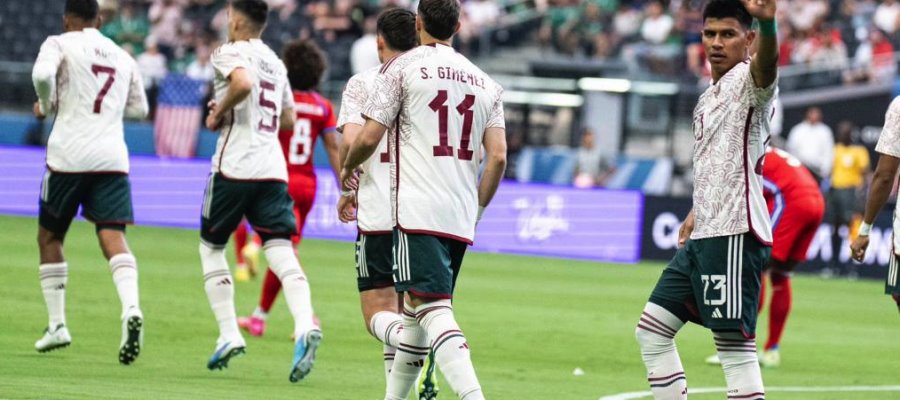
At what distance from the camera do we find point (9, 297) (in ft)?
44.1

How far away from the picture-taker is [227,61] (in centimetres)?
994

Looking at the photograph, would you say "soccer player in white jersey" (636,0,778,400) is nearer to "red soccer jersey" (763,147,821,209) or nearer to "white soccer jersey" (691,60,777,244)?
"white soccer jersey" (691,60,777,244)

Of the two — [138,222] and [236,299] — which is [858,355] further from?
[138,222]

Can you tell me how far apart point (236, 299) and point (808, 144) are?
14.8 m

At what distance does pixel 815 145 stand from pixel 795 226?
1519 centimetres

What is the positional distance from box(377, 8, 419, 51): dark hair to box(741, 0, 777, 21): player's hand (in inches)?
98.4

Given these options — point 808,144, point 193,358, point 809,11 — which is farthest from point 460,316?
point 809,11

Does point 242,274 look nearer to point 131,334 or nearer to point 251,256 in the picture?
point 251,256

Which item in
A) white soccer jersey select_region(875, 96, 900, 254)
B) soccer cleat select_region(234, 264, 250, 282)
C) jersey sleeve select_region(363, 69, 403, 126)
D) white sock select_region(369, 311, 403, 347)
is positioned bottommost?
soccer cleat select_region(234, 264, 250, 282)

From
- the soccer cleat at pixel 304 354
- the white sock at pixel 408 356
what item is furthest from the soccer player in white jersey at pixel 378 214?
the soccer cleat at pixel 304 354

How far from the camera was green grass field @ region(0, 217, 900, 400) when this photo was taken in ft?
31.5

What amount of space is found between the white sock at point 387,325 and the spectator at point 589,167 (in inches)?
718

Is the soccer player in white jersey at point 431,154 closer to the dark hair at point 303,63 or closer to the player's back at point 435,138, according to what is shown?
the player's back at point 435,138

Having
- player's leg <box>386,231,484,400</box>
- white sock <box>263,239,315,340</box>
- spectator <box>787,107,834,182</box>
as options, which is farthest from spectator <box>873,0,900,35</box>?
player's leg <box>386,231,484,400</box>
